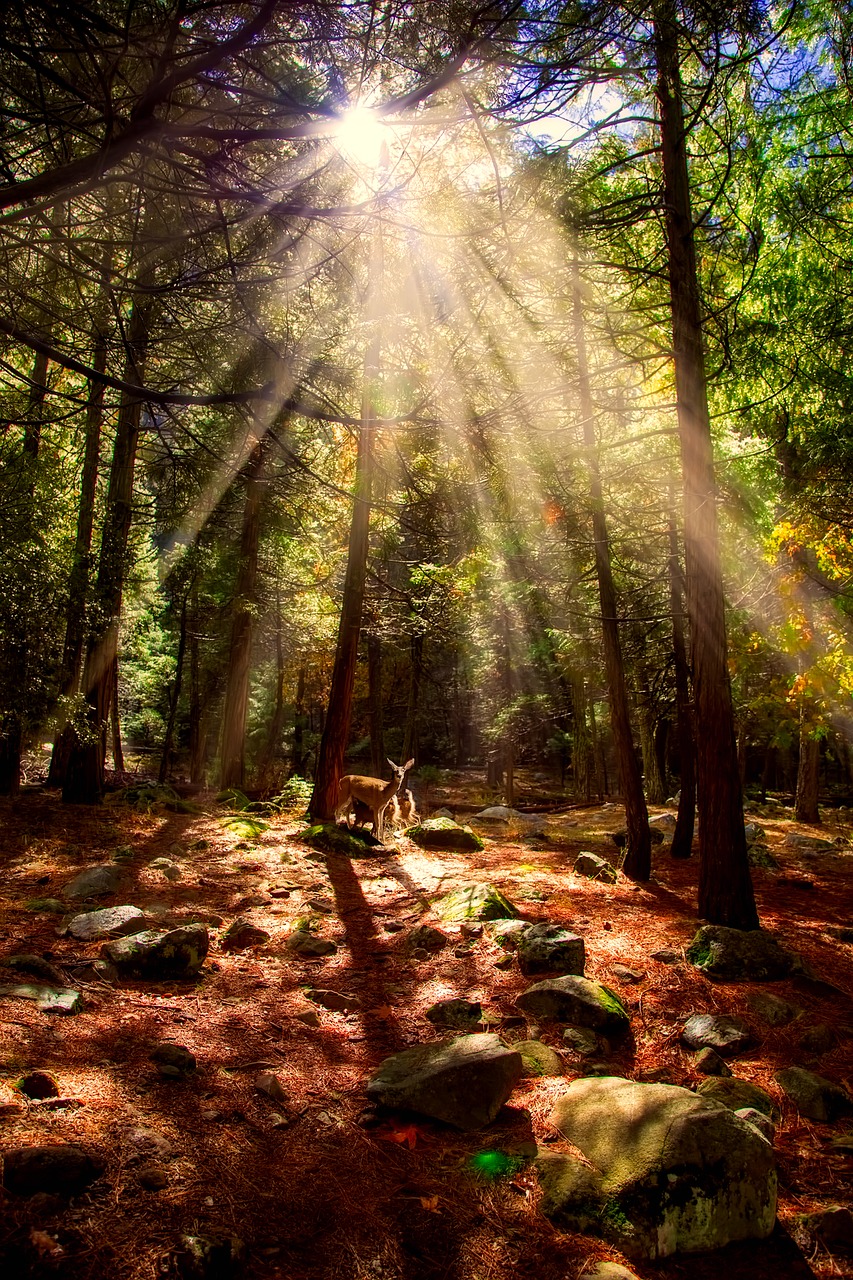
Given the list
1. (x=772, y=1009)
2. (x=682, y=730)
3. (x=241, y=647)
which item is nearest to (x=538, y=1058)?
(x=772, y=1009)

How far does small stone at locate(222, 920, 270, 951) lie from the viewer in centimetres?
474

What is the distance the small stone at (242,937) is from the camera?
187 inches

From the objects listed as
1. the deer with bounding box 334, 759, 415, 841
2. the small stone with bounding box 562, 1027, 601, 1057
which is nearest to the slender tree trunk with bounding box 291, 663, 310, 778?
the deer with bounding box 334, 759, 415, 841

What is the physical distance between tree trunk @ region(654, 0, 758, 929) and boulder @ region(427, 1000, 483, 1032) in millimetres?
2835

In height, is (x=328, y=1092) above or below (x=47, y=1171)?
below

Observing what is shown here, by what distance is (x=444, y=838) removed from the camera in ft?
33.4

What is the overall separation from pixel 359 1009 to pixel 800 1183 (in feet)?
7.52

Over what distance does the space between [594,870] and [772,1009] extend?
4.36m

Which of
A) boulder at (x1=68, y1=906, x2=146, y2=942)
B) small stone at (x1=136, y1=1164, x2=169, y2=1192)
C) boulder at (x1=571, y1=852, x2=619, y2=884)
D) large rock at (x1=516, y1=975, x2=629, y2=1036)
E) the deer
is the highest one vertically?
the deer

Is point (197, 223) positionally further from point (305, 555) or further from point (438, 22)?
point (305, 555)

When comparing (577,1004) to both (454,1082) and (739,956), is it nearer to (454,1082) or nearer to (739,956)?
(454,1082)

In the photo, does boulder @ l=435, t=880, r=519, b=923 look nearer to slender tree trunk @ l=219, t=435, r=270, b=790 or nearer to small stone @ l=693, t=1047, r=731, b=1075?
small stone @ l=693, t=1047, r=731, b=1075

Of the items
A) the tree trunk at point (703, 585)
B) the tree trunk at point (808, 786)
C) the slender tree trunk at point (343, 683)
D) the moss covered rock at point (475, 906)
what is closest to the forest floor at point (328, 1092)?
the moss covered rock at point (475, 906)

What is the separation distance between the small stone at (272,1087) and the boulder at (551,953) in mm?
2040
